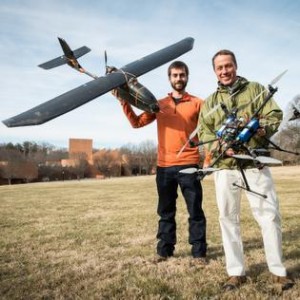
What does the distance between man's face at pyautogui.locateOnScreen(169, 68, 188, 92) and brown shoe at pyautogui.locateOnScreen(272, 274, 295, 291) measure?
10.7ft

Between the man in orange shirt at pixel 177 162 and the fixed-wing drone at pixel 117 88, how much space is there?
352mm

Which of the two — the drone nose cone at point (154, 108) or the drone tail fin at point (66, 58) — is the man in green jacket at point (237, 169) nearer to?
the drone nose cone at point (154, 108)

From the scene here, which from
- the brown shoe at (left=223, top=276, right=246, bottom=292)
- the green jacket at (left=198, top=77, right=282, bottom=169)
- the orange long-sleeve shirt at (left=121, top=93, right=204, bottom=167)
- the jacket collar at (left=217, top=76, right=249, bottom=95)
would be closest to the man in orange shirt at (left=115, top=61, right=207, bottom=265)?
the orange long-sleeve shirt at (left=121, top=93, right=204, bottom=167)

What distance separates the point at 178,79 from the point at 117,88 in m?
1.13

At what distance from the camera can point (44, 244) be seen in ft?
25.7

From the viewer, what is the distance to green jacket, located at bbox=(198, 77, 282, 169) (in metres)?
4.52

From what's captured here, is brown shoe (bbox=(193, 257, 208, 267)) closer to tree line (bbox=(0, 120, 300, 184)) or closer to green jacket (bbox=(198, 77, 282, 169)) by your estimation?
green jacket (bbox=(198, 77, 282, 169))

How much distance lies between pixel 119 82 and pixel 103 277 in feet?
→ 10.3

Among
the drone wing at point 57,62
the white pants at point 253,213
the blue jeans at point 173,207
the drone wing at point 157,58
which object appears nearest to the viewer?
the white pants at point 253,213

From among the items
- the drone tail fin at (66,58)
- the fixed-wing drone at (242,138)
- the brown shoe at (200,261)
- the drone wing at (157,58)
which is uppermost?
the drone tail fin at (66,58)

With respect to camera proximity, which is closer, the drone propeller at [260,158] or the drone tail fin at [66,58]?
the drone propeller at [260,158]

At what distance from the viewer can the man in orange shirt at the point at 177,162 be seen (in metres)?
6.12

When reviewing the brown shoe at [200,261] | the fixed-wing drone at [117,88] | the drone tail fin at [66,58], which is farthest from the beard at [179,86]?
the drone tail fin at [66,58]

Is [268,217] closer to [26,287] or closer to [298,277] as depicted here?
[298,277]
